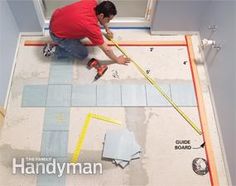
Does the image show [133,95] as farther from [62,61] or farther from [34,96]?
[34,96]

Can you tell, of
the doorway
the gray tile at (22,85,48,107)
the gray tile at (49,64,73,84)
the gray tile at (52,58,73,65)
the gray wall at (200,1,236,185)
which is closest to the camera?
the gray wall at (200,1,236,185)

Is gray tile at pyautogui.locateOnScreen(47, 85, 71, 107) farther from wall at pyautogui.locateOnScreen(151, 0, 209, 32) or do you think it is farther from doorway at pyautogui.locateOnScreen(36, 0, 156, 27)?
wall at pyautogui.locateOnScreen(151, 0, 209, 32)

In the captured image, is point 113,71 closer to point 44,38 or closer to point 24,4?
point 44,38

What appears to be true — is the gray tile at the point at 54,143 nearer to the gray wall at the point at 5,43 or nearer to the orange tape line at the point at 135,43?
the gray wall at the point at 5,43

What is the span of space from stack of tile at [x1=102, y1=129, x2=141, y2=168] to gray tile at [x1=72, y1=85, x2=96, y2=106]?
33 centimetres

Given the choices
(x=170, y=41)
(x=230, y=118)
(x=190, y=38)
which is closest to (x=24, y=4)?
(x=170, y=41)

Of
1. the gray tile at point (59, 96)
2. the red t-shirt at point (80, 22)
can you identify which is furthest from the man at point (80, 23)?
the gray tile at point (59, 96)

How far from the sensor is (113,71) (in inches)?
111

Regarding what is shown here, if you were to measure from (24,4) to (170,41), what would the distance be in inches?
54.7

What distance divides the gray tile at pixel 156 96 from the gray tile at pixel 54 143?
770 millimetres

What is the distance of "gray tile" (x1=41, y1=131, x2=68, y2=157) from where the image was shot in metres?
2.42

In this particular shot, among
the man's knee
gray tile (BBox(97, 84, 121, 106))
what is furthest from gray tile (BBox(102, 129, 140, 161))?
the man's knee

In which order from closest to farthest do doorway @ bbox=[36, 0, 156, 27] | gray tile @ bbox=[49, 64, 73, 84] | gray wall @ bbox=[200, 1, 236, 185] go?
gray wall @ bbox=[200, 1, 236, 185], gray tile @ bbox=[49, 64, 73, 84], doorway @ bbox=[36, 0, 156, 27]

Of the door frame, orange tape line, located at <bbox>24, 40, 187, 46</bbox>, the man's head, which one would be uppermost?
the door frame
